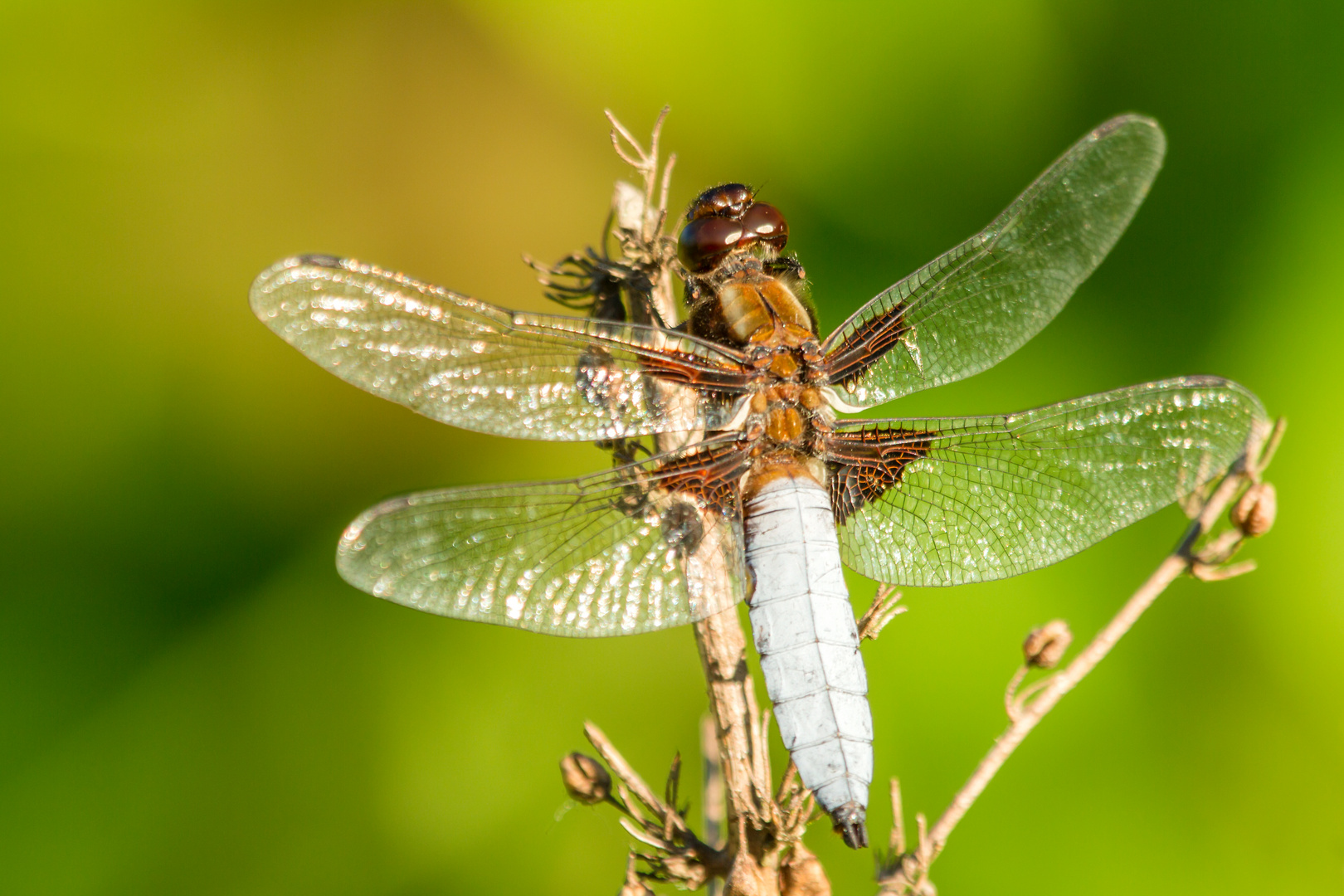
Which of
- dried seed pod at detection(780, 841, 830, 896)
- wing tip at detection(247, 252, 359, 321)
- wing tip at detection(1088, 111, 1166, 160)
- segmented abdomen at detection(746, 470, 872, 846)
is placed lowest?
dried seed pod at detection(780, 841, 830, 896)

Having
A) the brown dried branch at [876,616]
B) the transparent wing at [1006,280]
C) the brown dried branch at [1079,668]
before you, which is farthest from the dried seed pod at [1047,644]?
the transparent wing at [1006,280]

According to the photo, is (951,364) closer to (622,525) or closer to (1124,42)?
(622,525)

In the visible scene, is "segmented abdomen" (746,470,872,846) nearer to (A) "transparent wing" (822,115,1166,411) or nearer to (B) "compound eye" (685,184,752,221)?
(A) "transparent wing" (822,115,1166,411)

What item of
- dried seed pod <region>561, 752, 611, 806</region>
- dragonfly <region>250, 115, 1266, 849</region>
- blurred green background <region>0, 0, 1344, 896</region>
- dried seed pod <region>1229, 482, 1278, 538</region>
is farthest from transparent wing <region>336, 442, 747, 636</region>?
blurred green background <region>0, 0, 1344, 896</region>

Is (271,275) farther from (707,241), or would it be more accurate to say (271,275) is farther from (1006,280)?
(1006,280)

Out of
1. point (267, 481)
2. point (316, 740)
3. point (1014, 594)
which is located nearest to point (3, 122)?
point (267, 481)

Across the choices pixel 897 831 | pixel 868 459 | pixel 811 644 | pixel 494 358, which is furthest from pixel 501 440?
pixel 897 831
